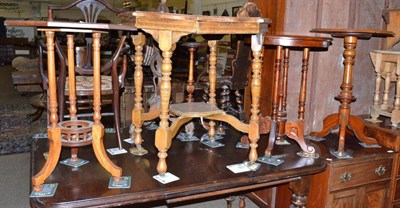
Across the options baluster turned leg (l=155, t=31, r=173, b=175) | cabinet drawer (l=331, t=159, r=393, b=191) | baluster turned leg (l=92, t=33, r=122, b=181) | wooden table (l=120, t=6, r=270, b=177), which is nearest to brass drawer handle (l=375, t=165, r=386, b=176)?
cabinet drawer (l=331, t=159, r=393, b=191)

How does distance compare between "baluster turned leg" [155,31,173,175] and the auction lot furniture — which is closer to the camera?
the auction lot furniture

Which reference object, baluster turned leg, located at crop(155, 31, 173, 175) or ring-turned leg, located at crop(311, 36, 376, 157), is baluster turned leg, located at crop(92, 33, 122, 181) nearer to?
baluster turned leg, located at crop(155, 31, 173, 175)

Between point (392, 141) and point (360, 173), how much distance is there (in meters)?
0.36

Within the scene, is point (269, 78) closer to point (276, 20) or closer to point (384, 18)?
point (276, 20)

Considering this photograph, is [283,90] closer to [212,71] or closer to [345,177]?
[212,71]

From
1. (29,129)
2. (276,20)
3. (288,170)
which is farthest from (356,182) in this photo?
(29,129)

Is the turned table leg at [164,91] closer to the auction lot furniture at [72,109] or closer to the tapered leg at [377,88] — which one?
the auction lot furniture at [72,109]

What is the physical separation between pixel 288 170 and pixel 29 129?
3.83 m

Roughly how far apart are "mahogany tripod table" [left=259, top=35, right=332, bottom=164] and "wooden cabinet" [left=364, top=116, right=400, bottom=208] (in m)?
0.60

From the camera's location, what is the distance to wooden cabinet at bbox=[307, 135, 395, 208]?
219 cm

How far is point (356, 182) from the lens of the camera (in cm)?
227

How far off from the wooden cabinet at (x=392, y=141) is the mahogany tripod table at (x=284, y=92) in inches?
23.6

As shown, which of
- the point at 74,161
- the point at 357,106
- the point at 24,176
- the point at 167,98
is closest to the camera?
the point at 167,98

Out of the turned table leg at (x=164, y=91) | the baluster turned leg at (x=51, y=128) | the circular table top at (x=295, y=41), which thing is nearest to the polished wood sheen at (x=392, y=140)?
Result: the circular table top at (x=295, y=41)
